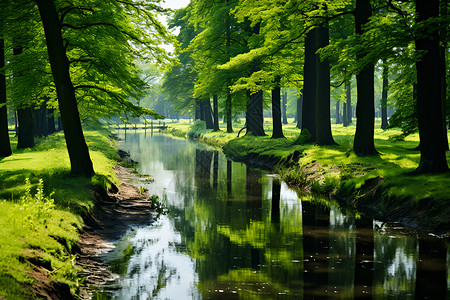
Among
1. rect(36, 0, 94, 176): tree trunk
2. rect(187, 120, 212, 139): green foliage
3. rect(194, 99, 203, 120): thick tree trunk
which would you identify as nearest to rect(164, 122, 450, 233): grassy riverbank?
rect(36, 0, 94, 176): tree trunk

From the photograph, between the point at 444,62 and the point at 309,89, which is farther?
the point at 309,89

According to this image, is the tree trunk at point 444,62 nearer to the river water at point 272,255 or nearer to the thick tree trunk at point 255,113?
the river water at point 272,255

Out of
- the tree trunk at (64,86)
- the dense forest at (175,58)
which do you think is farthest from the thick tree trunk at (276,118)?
the tree trunk at (64,86)

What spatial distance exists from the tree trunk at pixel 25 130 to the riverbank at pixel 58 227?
940 centimetres

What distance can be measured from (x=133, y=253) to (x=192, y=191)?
811 cm

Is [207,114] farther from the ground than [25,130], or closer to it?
farther from the ground

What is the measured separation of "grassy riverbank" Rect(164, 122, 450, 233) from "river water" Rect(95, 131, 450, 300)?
2.38ft

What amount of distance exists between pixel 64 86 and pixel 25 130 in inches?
483

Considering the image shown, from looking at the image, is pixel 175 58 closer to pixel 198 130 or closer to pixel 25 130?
pixel 25 130

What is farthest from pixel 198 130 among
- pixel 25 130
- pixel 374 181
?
pixel 374 181

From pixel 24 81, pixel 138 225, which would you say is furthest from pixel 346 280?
pixel 24 81

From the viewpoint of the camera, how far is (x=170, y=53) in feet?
51.6

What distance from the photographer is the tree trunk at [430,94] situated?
511 inches

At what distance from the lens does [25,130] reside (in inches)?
978
